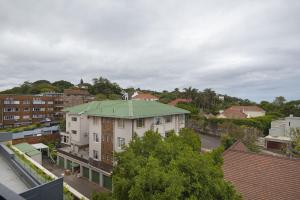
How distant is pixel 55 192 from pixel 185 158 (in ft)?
17.5

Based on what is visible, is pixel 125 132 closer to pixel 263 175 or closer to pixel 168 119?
pixel 168 119

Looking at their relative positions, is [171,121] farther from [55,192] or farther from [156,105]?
[55,192]

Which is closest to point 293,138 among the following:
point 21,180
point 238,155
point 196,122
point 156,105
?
point 196,122

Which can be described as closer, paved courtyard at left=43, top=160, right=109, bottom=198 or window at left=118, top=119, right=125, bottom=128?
paved courtyard at left=43, top=160, right=109, bottom=198

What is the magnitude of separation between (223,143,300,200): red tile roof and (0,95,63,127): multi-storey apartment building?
2187 inches

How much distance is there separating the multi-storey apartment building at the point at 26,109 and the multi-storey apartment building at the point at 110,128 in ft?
101

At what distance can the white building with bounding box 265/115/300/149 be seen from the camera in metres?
33.8

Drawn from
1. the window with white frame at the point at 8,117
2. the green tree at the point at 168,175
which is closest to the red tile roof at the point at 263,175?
the green tree at the point at 168,175

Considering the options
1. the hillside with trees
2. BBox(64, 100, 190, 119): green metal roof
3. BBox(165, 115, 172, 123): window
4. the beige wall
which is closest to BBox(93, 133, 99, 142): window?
the beige wall

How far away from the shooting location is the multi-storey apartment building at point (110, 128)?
2278 cm

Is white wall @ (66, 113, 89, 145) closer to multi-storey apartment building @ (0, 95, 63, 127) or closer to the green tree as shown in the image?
the green tree

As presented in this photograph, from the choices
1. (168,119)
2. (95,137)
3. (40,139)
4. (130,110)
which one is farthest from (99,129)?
(40,139)

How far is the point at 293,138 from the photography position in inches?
1264

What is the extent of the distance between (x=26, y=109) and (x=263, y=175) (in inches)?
2311
